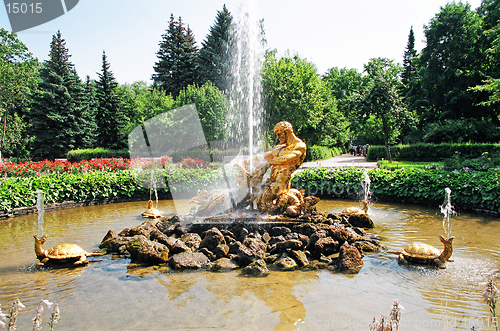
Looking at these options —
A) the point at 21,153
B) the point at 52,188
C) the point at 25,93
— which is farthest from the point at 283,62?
the point at 21,153

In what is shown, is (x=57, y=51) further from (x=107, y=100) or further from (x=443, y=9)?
(x=443, y=9)

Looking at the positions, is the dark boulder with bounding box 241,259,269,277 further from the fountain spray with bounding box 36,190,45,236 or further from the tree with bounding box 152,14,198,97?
the tree with bounding box 152,14,198,97

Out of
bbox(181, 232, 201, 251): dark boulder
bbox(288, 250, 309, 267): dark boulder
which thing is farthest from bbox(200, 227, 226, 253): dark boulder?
bbox(288, 250, 309, 267): dark boulder

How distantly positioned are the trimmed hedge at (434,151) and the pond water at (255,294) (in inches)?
910

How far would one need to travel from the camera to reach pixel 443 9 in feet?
98.2

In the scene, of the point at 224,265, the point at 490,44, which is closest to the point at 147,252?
the point at 224,265

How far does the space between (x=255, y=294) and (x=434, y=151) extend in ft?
95.0

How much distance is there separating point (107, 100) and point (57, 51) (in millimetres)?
7093

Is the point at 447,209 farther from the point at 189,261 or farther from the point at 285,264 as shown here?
the point at 189,261

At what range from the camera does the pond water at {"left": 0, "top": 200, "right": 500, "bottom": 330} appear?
3.92 meters

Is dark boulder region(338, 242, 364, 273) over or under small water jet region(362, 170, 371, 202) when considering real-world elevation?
under

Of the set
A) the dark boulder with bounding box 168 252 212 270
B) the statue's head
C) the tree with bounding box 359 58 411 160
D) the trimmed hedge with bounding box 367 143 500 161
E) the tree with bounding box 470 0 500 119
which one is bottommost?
the dark boulder with bounding box 168 252 212 270

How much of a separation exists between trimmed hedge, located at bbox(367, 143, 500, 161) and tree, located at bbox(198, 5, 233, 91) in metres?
19.6

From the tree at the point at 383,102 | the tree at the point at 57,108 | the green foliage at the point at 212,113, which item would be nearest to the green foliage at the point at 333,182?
the tree at the point at 383,102
